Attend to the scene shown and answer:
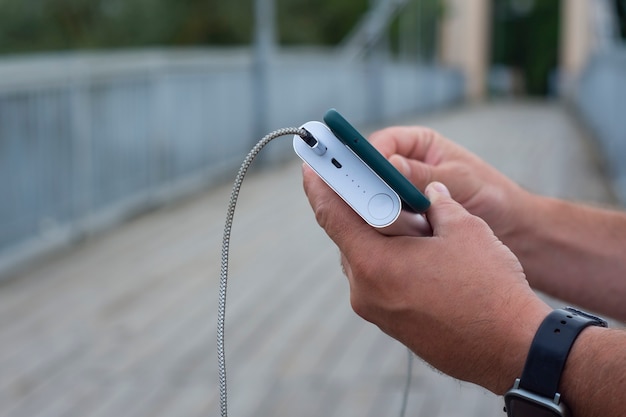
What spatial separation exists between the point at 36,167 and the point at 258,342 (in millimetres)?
2151

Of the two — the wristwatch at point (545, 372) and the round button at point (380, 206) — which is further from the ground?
the round button at point (380, 206)

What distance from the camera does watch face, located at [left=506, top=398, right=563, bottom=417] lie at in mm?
1084

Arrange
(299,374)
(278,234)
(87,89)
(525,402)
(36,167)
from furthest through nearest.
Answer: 1. (278,234)
2. (87,89)
3. (36,167)
4. (299,374)
5. (525,402)

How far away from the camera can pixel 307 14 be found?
1097 inches

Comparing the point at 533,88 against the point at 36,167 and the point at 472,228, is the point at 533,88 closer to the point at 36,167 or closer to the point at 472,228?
the point at 36,167

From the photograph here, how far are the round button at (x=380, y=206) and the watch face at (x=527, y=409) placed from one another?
228mm

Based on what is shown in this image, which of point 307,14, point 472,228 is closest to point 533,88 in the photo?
point 307,14

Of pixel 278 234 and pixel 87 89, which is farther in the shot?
pixel 278 234

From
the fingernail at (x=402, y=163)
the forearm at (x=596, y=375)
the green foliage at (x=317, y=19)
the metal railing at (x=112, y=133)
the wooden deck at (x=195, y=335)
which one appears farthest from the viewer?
the green foliage at (x=317, y=19)

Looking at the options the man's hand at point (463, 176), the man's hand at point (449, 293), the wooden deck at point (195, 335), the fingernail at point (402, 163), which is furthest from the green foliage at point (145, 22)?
the man's hand at point (449, 293)

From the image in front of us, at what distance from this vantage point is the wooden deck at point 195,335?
3770mm

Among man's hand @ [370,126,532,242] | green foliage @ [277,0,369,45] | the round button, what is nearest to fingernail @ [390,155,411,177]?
man's hand @ [370,126,532,242]

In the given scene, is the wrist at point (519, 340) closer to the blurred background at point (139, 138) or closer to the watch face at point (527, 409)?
the watch face at point (527, 409)

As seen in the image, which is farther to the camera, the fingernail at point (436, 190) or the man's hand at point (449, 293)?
the fingernail at point (436, 190)
